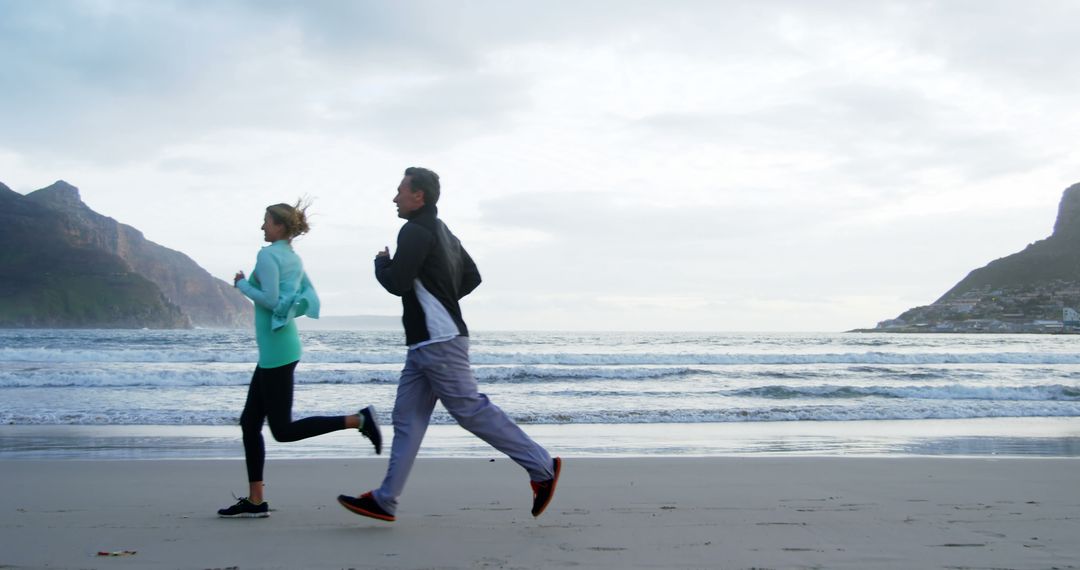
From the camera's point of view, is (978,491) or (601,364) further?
(601,364)

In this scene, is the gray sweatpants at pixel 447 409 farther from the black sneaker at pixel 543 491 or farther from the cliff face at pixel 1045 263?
the cliff face at pixel 1045 263

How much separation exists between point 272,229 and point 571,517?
7.07 feet

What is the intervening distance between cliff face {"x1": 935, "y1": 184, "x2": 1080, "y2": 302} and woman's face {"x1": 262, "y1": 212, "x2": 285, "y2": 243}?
246 ft

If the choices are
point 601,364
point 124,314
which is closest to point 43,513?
point 601,364

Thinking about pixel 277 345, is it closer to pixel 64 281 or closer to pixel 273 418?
pixel 273 418

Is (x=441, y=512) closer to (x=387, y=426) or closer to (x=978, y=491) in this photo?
(x=978, y=491)

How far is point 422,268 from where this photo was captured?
3.68m

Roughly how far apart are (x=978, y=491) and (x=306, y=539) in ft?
13.6

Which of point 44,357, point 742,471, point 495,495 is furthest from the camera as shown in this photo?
point 44,357

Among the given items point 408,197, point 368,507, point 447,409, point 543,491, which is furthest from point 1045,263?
point 368,507

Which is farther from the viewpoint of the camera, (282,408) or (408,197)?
(282,408)

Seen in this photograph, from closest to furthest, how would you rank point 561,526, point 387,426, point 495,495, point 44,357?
point 561,526, point 495,495, point 387,426, point 44,357

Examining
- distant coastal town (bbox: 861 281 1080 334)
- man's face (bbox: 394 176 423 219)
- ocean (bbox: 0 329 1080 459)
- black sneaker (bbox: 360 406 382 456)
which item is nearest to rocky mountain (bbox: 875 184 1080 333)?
distant coastal town (bbox: 861 281 1080 334)

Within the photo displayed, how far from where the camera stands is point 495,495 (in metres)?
4.97
